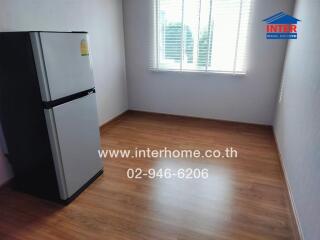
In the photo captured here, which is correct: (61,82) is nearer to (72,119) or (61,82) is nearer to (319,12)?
(72,119)

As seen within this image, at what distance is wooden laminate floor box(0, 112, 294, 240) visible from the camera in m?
1.68

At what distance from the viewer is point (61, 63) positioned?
67.4 inches

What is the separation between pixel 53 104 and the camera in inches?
66.0

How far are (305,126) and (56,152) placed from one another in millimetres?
2017

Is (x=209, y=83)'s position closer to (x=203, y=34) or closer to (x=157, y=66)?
(x=203, y=34)

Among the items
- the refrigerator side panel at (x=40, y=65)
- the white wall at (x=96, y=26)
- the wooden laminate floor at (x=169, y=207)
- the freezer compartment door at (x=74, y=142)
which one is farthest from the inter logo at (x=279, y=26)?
the refrigerator side panel at (x=40, y=65)

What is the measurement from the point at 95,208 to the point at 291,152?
6.28ft

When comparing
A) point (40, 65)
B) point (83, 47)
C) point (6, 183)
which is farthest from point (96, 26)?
point (6, 183)

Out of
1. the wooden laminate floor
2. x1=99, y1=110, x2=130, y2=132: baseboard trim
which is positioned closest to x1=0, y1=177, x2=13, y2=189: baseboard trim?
the wooden laminate floor

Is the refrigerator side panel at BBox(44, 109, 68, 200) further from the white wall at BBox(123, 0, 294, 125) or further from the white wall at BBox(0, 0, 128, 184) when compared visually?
the white wall at BBox(123, 0, 294, 125)

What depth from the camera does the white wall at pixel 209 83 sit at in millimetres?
3246

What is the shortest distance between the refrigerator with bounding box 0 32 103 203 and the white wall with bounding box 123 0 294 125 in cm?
207

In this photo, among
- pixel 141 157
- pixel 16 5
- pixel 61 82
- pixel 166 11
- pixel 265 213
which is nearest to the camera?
pixel 61 82

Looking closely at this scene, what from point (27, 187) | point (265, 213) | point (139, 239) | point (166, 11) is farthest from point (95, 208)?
point (166, 11)
